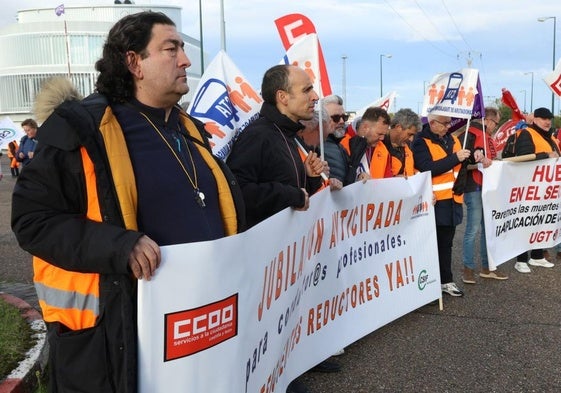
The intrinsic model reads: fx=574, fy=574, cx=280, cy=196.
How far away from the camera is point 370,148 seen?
5.32 m

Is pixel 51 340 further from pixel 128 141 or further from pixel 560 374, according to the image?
pixel 560 374

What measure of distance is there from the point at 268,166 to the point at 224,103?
3.51 feet

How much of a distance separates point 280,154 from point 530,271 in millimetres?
4597

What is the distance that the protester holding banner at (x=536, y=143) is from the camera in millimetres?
6707

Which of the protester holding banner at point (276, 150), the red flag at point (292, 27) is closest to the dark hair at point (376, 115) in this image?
the red flag at point (292, 27)

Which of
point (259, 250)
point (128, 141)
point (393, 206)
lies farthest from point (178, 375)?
point (393, 206)

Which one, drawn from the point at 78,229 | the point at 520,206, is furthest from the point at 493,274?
the point at 78,229

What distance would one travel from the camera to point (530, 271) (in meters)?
6.66

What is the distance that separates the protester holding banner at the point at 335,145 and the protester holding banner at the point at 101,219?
249 centimetres

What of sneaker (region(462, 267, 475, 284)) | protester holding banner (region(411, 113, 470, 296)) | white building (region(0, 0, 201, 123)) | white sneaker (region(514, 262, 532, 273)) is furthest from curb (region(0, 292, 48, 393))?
white building (region(0, 0, 201, 123))

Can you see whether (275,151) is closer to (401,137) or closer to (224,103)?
(224,103)

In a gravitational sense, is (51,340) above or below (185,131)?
below

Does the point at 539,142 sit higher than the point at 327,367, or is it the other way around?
the point at 539,142

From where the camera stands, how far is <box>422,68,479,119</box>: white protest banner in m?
5.60
